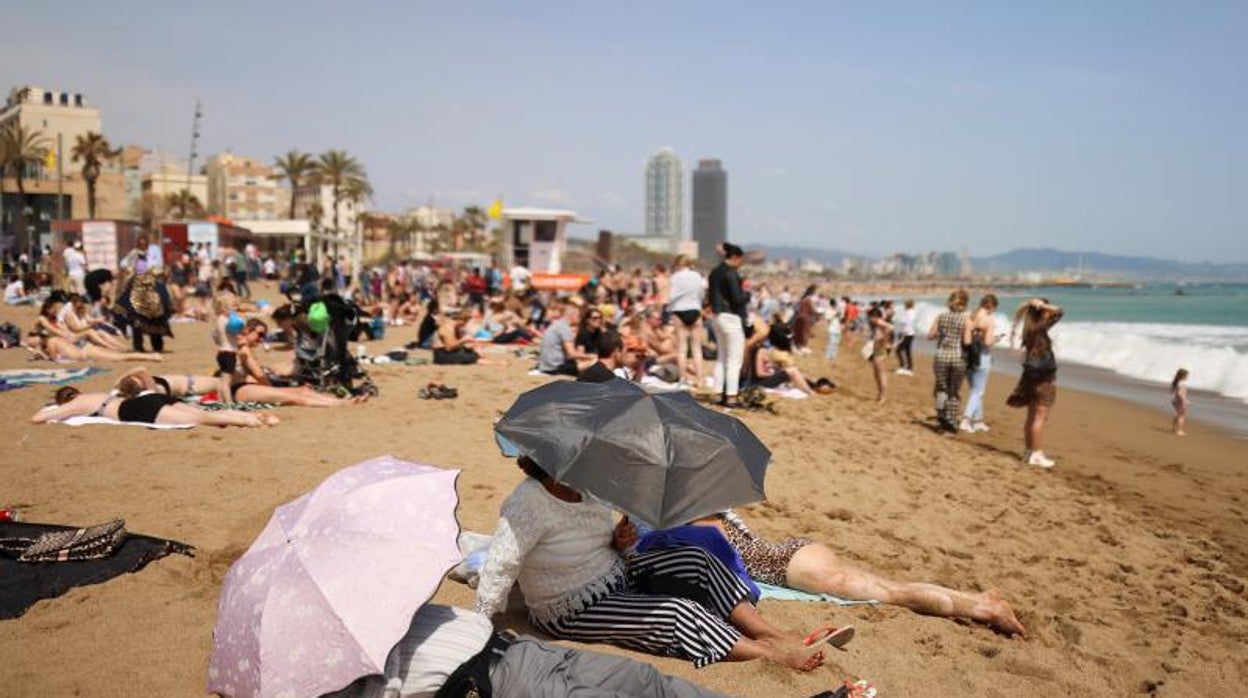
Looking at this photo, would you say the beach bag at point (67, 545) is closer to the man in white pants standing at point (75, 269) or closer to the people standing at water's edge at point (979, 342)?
the people standing at water's edge at point (979, 342)

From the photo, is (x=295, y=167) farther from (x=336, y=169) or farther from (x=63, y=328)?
(x=63, y=328)

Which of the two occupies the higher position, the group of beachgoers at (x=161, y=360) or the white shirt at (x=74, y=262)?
the white shirt at (x=74, y=262)

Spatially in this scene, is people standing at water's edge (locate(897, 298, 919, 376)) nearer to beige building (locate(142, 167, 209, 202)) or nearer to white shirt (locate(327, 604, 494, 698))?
white shirt (locate(327, 604, 494, 698))

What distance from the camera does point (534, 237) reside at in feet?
85.5

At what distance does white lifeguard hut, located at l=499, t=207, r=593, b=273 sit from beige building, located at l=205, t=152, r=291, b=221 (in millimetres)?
59631

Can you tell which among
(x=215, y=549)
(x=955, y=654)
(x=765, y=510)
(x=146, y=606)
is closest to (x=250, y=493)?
(x=215, y=549)

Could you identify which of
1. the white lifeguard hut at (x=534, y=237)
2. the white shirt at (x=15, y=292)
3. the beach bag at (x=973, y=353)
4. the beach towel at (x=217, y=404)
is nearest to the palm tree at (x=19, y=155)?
the white shirt at (x=15, y=292)

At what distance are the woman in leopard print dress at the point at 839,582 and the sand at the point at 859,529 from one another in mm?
86

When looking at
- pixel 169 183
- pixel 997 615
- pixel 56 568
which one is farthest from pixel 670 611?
pixel 169 183

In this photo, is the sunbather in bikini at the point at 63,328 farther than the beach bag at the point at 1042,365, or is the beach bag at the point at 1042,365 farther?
the sunbather in bikini at the point at 63,328

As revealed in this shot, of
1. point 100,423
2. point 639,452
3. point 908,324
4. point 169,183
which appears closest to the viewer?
point 639,452

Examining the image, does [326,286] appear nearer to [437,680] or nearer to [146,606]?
[146,606]

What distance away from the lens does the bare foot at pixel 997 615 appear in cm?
388

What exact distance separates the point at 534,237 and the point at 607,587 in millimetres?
23403
